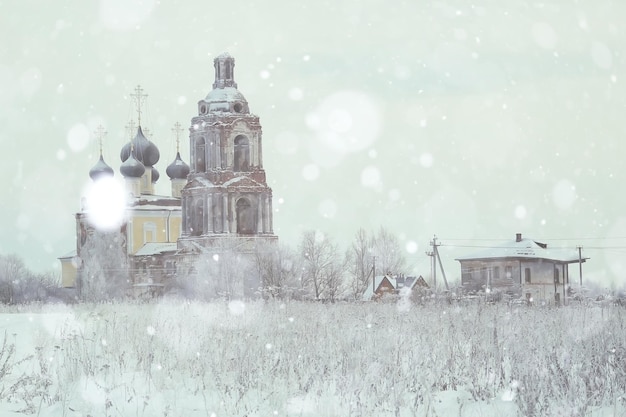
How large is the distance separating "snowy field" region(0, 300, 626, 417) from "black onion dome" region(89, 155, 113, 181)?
5740 centimetres

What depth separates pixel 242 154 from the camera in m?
57.4

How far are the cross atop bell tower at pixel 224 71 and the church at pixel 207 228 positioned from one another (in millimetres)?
57

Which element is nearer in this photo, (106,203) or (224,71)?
(224,71)

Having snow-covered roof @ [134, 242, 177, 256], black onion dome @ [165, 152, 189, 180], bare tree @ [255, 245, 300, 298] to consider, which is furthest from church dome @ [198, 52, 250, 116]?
black onion dome @ [165, 152, 189, 180]

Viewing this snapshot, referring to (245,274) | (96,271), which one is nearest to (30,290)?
(96,271)

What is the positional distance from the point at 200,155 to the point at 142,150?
1127cm

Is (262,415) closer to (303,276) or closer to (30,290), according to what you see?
(303,276)

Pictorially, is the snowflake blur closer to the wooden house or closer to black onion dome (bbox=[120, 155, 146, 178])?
black onion dome (bbox=[120, 155, 146, 178])

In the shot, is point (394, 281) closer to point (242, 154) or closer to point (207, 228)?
point (207, 228)

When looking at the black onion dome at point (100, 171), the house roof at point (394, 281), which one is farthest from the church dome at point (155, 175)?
the house roof at point (394, 281)

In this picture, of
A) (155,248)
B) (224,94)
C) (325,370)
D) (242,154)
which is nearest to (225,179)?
(242,154)

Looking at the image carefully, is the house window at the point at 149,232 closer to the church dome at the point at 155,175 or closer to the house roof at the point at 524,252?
the church dome at the point at 155,175

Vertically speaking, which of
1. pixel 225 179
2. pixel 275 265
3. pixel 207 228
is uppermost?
pixel 225 179

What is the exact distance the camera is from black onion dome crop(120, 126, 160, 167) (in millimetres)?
68000
